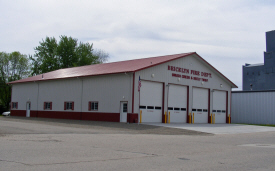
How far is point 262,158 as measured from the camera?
33.3 ft

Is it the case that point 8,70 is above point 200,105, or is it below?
above

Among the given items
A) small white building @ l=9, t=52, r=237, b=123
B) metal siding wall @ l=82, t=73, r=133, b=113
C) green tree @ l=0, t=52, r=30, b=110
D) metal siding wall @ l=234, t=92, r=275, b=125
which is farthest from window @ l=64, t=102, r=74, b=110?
green tree @ l=0, t=52, r=30, b=110

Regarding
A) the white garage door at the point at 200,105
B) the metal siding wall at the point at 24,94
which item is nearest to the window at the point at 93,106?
the white garage door at the point at 200,105

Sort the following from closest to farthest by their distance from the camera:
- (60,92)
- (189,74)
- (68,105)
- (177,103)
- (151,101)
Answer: (151,101) → (177,103) → (189,74) → (68,105) → (60,92)

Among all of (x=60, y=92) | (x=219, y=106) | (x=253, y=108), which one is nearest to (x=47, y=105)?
(x=60, y=92)

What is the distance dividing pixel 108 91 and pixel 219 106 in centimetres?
1477

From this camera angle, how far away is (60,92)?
3594 cm

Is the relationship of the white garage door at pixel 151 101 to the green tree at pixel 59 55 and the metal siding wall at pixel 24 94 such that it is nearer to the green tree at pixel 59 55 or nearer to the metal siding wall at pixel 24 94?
the metal siding wall at pixel 24 94

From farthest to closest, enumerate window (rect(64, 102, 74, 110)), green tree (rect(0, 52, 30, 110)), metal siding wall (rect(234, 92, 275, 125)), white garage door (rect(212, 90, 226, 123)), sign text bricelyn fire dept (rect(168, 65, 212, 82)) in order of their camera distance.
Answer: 1. green tree (rect(0, 52, 30, 110))
2. metal siding wall (rect(234, 92, 275, 125))
3. white garage door (rect(212, 90, 226, 123))
4. window (rect(64, 102, 74, 110))
5. sign text bricelyn fire dept (rect(168, 65, 212, 82))

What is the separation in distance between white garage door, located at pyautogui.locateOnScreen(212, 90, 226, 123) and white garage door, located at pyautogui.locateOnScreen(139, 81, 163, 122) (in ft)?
31.4

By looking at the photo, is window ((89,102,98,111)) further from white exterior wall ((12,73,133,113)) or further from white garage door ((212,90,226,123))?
white garage door ((212,90,226,123))

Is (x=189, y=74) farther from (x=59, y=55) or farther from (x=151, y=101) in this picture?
(x=59, y=55)

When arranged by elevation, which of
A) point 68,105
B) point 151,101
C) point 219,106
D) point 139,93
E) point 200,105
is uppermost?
point 139,93

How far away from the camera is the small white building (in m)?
29.0
